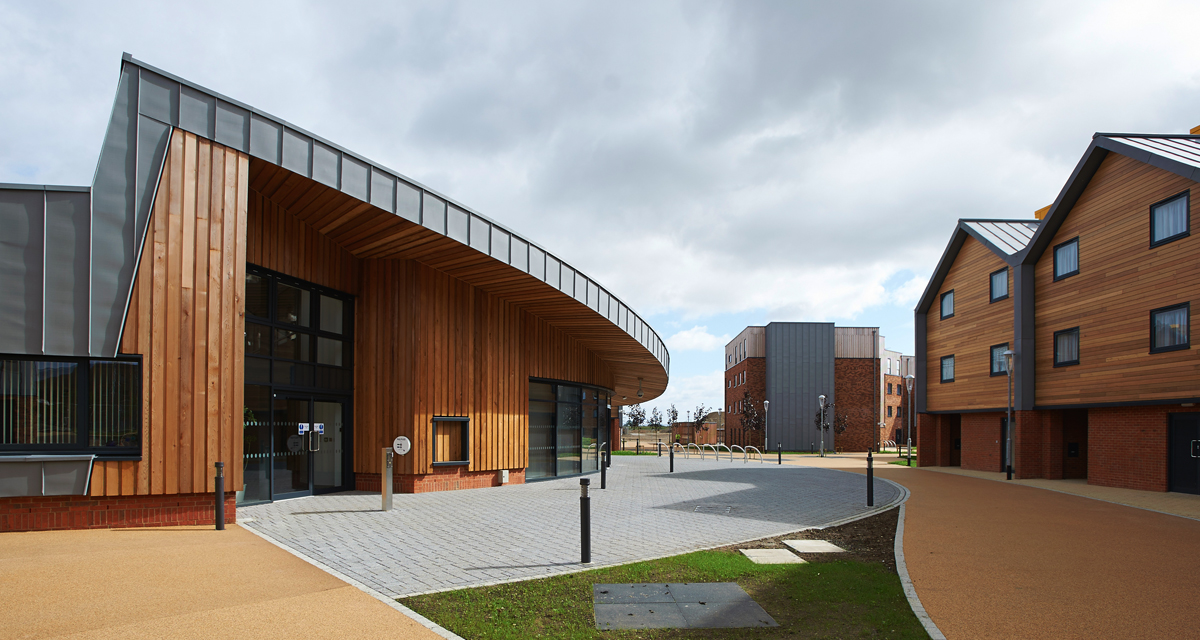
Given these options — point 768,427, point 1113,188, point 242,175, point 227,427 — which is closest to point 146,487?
point 227,427

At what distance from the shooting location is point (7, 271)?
9.16m

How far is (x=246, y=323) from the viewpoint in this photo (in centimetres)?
1206

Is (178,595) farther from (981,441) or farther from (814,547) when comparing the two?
(981,441)

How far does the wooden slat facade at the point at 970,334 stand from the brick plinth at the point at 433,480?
1833 cm

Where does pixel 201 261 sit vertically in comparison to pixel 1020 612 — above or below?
above

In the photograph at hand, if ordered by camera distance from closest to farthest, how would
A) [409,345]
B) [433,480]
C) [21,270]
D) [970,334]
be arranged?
[21,270] → [409,345] → [433,480] → [970,334]

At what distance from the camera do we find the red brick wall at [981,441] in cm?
2558

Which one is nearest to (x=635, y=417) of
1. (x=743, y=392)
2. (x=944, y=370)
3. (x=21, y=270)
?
(x=743, y=392)

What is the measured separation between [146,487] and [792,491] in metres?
12.6

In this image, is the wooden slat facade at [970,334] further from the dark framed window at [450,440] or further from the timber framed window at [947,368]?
the dark framed window at [450,440]

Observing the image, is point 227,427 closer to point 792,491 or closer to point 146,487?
point 146,487

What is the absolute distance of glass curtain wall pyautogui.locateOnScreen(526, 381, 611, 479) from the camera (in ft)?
59.9

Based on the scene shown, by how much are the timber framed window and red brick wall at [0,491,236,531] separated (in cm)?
2627

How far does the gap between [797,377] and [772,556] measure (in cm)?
4861
